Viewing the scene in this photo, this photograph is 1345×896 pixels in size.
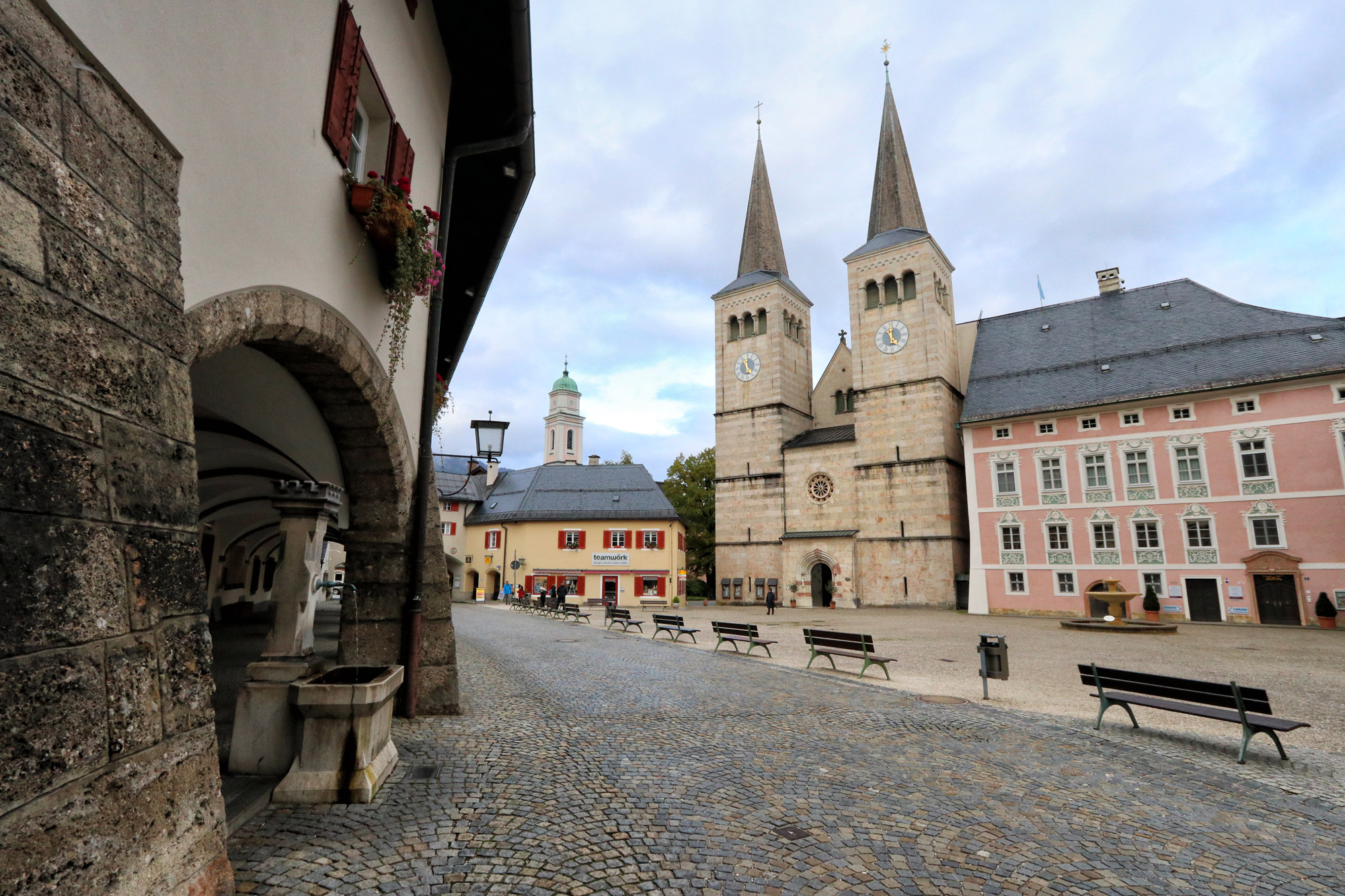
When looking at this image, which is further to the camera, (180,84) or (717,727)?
(717,727)

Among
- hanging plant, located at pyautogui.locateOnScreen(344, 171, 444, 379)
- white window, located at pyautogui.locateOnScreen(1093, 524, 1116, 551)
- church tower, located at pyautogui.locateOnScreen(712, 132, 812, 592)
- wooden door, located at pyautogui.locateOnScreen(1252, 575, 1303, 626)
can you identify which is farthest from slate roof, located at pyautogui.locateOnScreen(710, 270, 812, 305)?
hanging plant, located at pyautogui.locateOnScreen(344, 171, 444, 379)

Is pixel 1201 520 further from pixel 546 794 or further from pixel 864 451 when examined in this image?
pixel 546 794

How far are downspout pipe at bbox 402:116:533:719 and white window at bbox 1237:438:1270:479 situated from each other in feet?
99.1

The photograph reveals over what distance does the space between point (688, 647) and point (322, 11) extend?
14491 millimetres

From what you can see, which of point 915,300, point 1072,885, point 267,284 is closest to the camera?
point 1072,885

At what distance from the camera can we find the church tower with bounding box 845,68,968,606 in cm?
3450

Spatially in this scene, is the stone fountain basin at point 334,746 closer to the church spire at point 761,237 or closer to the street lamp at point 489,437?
the street lamp at point 489,437

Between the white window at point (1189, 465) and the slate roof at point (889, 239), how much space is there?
16.9 meters

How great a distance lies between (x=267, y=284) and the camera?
425 centimetres

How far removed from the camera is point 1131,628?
2180 centimetres

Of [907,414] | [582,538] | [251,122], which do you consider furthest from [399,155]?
[582,538]

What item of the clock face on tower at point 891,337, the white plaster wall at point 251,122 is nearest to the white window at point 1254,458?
the clock face on tower at point 891,337

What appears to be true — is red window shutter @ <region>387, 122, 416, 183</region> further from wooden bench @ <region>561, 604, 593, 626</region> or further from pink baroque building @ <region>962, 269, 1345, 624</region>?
pink baroque building @ <region>962, 269, 1345, 624</region>

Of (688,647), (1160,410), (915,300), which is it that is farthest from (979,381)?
(688,647)
